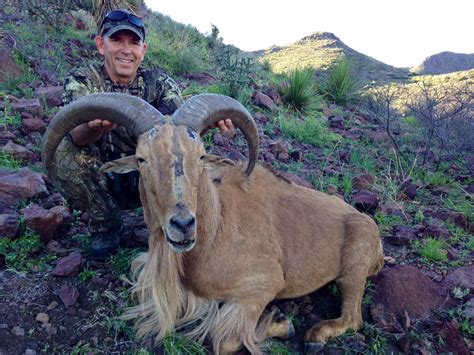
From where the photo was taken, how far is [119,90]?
4.68 meters

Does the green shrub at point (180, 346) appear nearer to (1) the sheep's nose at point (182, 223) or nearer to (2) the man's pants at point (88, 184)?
(1) the sheep's nose at point (182, 223)

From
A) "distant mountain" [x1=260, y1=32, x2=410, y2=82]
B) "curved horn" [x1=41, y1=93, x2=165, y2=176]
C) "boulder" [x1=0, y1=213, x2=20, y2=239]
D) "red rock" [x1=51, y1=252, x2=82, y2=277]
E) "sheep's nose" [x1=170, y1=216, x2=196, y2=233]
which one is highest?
"distant mountain" [x1=260, y1=32, x2=410, y2=82]

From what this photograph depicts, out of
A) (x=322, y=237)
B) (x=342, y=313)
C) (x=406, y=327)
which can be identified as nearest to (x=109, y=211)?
(x=322, y=237)

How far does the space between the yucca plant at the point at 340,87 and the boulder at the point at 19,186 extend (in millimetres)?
9411

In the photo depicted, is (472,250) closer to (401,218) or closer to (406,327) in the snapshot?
(401,218)

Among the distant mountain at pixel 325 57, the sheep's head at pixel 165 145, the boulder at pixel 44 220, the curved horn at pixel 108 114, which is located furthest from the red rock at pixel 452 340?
the distant mountain at pixel 325 57

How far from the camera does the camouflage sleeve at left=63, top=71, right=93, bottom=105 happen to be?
4.18 m

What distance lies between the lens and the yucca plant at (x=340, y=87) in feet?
41.8

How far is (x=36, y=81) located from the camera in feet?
25.5

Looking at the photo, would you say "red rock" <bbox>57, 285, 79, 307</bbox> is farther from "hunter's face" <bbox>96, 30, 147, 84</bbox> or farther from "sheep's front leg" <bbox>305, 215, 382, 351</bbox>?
"hunter's face" <bbox>96, 30, 147, 84</bbox>

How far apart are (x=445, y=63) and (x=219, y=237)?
3369 centimetres

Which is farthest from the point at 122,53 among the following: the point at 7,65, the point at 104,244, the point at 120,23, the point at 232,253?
the point at 7,65

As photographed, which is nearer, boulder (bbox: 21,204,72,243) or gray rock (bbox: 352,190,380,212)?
boulder (bbox: 21,204,72,243)

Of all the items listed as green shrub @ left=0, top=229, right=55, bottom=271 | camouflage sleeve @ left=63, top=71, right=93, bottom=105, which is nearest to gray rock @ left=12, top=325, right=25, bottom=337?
green shrub @ left=0, top=229, right=55, bottom=271
